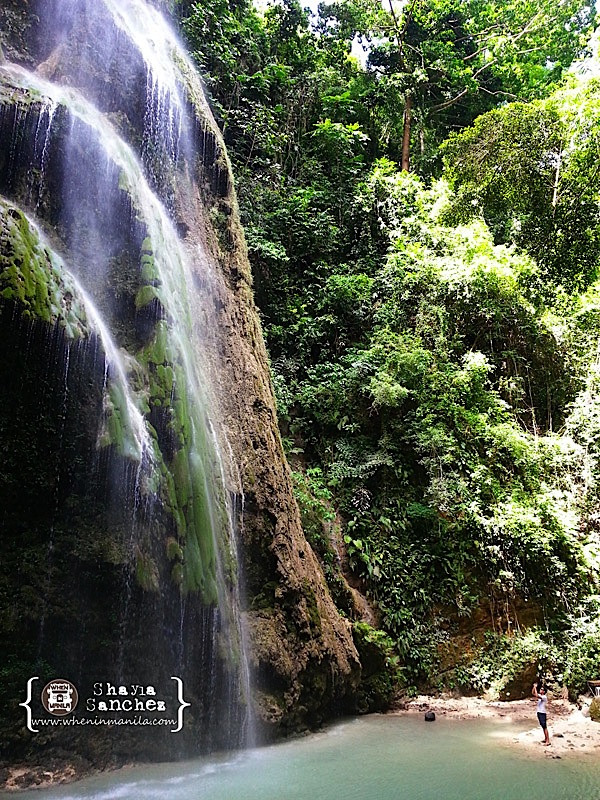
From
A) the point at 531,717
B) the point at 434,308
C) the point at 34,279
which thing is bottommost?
the point at 531,717

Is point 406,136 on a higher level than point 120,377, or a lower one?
higher

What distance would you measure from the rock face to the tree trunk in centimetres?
978

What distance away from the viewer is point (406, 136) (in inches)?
699

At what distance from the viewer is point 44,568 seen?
5.55 meters

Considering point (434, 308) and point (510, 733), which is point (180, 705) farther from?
point (434, 308)

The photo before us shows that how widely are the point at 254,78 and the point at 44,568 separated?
13.9 m

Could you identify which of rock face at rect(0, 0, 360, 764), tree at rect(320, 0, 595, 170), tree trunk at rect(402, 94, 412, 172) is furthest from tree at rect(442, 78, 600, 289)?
rock face at rect(0, 0, 360, 764)

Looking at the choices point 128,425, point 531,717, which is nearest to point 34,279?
point 128,425

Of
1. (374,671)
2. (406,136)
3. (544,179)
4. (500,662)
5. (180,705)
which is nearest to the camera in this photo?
(180,705)

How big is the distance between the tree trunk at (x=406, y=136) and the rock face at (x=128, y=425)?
978cm

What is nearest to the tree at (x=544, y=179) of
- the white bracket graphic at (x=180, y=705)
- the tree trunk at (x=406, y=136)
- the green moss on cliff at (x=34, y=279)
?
the tree trunk at (x=406, y=136)

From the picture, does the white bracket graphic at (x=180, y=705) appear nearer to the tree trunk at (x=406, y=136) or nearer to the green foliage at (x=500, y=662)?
the green foliage at (x=500, y=662)

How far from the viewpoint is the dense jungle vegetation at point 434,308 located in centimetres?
991

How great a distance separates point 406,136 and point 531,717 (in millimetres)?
16239
